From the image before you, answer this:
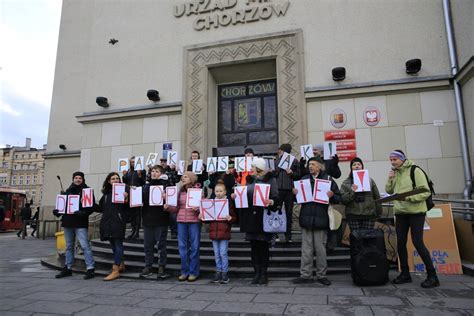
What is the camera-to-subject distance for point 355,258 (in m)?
5.09

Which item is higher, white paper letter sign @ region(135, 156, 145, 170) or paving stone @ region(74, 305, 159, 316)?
white paper letter sign @ region(135, 156, 145, 170)

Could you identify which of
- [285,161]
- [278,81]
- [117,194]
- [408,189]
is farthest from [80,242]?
[278,81]

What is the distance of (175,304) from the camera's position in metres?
4.55

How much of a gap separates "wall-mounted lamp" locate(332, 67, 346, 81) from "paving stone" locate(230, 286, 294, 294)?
6330 mm

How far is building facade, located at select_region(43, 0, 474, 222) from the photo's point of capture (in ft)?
29.0

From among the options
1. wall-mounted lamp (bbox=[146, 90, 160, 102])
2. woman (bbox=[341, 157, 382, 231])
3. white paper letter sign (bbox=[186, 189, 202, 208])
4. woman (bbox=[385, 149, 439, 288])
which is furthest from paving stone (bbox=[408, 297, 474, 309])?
wall-mounted lamp (bbox=[146, 90, 160, 102])

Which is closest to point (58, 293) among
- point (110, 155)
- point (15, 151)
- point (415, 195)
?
point (415, 195)

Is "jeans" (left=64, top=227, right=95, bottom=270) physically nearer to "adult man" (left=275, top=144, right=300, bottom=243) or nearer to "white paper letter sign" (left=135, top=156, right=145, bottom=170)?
"white paper letter sign" (left=135, top=156, right=145, bottom=170)

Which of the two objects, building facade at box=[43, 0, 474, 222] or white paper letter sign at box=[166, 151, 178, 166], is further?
building facade at box=[43, 0, 474, 222]

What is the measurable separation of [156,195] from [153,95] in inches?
220

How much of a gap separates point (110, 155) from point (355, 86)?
317 inches

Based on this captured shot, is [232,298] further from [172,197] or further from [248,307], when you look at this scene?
[172,197]

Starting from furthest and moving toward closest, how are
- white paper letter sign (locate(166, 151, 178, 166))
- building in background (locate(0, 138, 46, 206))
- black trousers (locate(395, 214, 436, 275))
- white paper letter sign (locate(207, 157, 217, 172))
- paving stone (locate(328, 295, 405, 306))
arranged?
building in background (locate(0, 138, 46, 206)) → white paper letter sign (locate(166, 151, 178, 166)) → white paper letter sign (locate(207, 157, 217, 172)) → black trousers (locate(395, 214, 436, 275)) → paving stone (locate(328, 295, 405, 306))

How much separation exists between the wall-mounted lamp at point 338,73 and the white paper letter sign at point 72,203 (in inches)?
282
